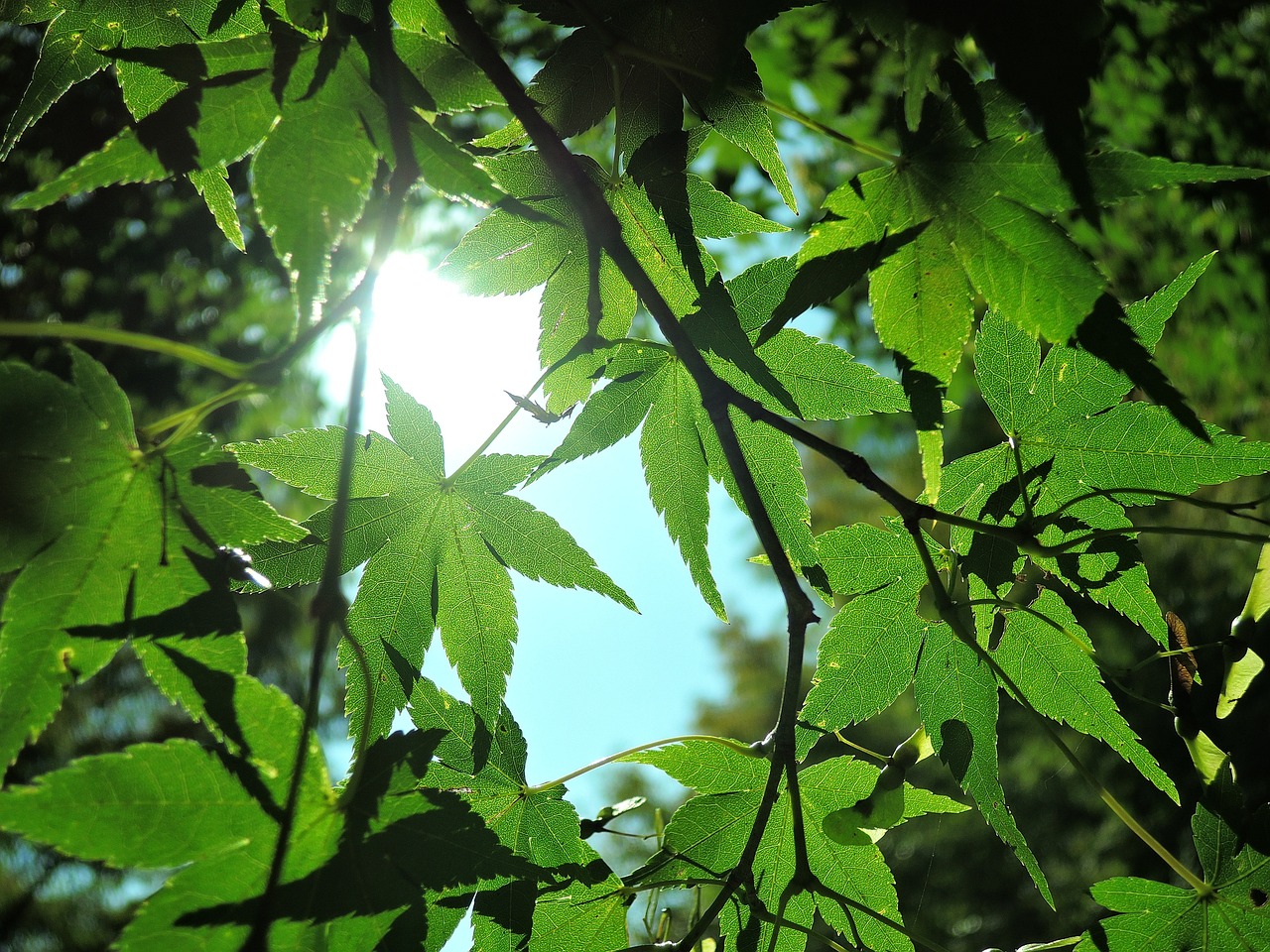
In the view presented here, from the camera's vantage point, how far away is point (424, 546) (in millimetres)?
883

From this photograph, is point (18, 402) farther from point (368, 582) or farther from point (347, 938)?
point (347, 938)

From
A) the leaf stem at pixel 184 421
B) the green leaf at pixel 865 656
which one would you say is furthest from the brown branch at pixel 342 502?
the green leaf at pixel 865 656

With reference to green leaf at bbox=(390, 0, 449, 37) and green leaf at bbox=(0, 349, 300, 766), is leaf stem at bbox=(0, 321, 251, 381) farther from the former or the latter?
green leaf at bbox=(390, 0, 449, 37)

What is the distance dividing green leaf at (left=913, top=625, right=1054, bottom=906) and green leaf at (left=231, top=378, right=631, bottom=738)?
12.7 inches

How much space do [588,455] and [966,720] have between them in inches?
18.5

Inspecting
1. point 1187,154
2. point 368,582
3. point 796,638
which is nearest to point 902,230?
point 796,638

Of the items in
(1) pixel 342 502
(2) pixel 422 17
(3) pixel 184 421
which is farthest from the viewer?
(2) pixel 422 17

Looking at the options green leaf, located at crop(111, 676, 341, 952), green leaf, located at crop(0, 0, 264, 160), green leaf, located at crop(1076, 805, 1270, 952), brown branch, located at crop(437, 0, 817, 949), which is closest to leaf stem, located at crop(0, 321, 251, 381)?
green leaf, located at crop(111, 676, 341, 952)

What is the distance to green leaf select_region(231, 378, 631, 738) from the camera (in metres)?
0.82

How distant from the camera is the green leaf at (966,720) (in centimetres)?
78

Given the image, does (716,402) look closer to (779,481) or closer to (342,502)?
(779,481)

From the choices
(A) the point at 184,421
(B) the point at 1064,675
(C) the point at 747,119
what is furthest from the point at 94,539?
(B) the point at 1064,675

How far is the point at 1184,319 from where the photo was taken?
176 inches

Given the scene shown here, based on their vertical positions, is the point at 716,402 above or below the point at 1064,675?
above
